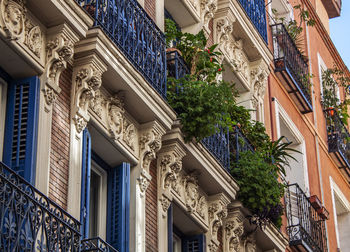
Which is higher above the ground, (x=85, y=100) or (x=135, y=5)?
(x=135, y=5)

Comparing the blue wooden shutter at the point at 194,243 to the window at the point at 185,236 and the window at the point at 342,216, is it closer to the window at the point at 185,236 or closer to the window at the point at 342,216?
the window at the point at 185,236

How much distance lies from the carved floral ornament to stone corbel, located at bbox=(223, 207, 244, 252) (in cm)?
618

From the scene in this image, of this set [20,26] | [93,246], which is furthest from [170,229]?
[20,26]

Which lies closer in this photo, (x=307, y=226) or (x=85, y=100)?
(x=85, y=100)

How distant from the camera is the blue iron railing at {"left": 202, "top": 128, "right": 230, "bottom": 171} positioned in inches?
661

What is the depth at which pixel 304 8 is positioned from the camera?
27.1 m

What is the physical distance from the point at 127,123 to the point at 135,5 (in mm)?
1890

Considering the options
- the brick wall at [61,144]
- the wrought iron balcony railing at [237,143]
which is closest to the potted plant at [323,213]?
the wrought iron balcony railing at [237,143]

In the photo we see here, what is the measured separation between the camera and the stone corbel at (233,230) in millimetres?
17328

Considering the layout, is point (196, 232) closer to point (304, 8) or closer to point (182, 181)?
point (182, 181)

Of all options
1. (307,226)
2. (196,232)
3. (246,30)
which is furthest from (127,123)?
(307,226)

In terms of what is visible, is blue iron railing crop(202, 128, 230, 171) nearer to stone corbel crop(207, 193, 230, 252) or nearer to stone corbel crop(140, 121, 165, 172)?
stone corbel crop(207, 193, 230, 252)

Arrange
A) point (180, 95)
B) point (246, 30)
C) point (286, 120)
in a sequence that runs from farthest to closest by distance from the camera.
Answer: point (286, 120), point (246, 30), point (180, 95)

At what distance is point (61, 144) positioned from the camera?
12688mm
